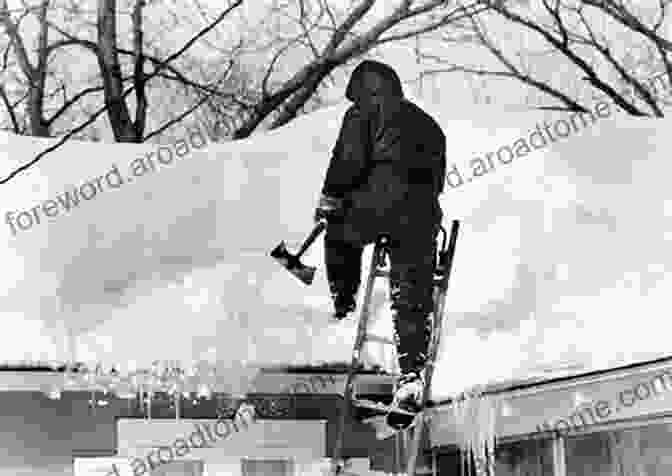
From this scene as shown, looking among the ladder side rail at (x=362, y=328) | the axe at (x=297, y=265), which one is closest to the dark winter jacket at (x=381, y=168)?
the ladder side rail at (x=362, y=328)

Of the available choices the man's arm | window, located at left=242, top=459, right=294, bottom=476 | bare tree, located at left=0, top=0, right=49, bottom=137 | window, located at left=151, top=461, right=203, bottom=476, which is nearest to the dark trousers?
the man's arm

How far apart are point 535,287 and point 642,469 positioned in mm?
1133

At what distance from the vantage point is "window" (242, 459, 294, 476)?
21.9 ft

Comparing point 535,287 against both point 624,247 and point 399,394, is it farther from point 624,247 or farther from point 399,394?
point 399,394

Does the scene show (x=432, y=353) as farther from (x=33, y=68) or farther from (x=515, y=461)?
(x=33, y=68)

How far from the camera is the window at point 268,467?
6.68 m

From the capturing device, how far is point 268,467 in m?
6.70

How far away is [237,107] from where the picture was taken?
8.55 metres

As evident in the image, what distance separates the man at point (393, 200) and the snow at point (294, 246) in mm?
750

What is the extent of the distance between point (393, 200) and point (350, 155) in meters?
0.28

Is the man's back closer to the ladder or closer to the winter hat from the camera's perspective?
the winter hat

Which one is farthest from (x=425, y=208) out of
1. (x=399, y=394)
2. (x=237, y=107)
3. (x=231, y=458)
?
(x=237, y=107)

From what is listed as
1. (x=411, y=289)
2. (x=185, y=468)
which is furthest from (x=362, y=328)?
(x=185, y=468)

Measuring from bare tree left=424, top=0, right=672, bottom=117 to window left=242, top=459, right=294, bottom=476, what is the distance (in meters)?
3.91
